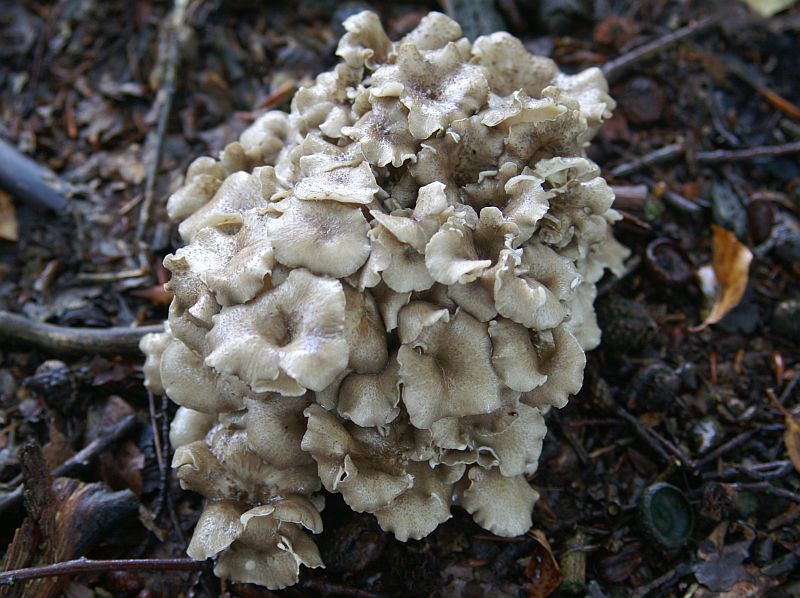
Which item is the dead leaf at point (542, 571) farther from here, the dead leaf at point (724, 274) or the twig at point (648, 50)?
the twig at point (648, 50)

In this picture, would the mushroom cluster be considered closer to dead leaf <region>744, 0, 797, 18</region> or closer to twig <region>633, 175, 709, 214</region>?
twig <region>633, 175, 709, 214</region>

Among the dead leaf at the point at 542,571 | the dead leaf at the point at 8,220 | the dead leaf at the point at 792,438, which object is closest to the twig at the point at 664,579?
the dead leaf at the point at 542,571

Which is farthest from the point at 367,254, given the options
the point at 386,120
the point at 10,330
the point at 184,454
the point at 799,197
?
the point at 799,197

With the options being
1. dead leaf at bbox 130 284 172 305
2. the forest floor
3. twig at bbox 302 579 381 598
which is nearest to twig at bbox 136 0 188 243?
the forest floor

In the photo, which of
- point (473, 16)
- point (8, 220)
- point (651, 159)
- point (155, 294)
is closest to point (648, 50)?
point (651, 159)

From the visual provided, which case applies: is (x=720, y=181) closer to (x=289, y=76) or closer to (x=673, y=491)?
(x=673, y=491)
